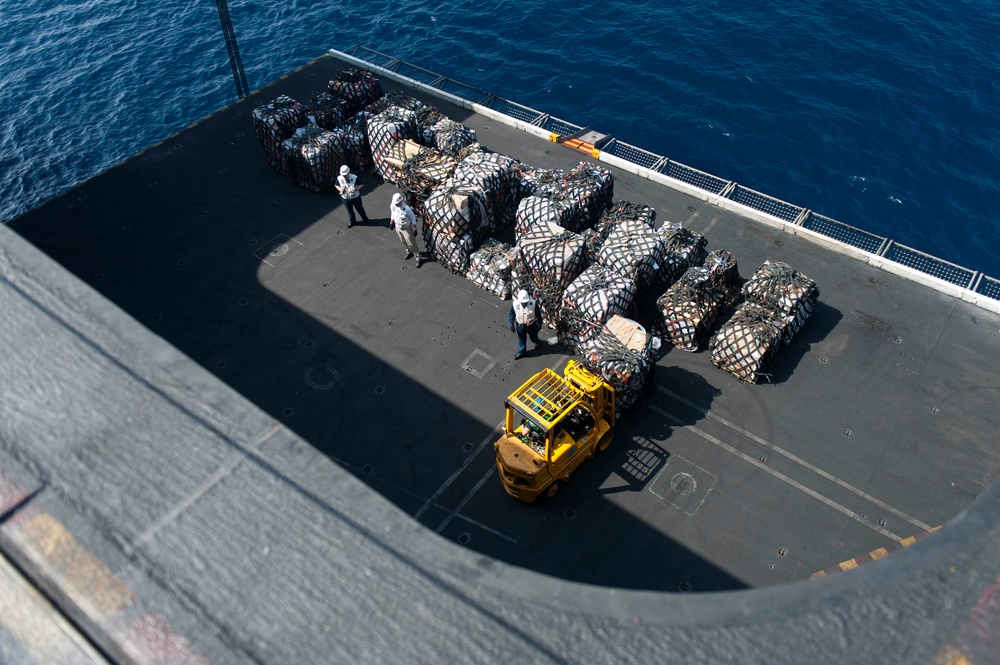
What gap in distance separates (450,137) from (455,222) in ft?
16.1

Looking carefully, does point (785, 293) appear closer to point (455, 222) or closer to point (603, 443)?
A: point (603, 443)

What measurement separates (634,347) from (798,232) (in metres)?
8.75

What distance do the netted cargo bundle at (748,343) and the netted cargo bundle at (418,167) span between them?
1021 centimetres

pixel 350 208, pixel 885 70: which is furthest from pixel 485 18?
pixel 350 208

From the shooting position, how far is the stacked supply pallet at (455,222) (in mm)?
21844

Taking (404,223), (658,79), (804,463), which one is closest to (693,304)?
(804,463)

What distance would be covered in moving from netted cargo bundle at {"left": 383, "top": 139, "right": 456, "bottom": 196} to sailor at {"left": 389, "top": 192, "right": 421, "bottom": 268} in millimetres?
1222

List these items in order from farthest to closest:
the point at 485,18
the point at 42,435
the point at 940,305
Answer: the point at 485,18 → the point at 940,305 → the point at 42,435

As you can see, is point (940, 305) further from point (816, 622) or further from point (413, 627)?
point (413, 627)

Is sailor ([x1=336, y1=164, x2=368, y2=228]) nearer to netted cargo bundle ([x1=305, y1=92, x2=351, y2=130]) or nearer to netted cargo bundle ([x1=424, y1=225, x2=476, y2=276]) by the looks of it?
netted cargo bundle ([x1=424, y1=225, x2=476, y2=276])

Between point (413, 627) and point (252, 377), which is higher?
point (413, 627)

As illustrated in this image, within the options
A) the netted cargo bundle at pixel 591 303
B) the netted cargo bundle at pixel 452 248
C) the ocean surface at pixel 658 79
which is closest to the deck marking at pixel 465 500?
the netted cargo bundle at pixel 591 303

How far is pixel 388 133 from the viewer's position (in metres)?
25.3

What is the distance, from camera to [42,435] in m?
9.34
